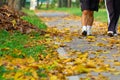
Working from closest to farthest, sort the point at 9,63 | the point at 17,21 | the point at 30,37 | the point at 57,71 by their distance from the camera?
the point at 57,71
the point at 9,63
the point at 30,37
the point at 17,21

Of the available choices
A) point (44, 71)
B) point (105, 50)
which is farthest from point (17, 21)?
point (44, 71)

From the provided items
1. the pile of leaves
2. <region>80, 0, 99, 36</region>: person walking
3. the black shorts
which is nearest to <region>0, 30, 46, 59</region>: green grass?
the pile of leaves

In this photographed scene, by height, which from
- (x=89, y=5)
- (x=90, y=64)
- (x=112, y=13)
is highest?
(x=89, y=5)

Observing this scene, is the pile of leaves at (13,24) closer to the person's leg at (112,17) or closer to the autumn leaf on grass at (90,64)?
the person's leg at (112,17)

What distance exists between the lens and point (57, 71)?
6965 mm

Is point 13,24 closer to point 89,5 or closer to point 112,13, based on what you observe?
point 89,5

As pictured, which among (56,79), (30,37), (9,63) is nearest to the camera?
(56,79)

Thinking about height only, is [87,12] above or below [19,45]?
above

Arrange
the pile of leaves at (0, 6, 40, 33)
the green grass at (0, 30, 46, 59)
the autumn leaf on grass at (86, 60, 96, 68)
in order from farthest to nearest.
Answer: the pile of leaves at (0, 6, 40, 33)
the green grass at (0, 30, 46, 59)
the autumn leaf on grass at (86, 60, 96, 68)

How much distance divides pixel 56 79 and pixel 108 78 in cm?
66

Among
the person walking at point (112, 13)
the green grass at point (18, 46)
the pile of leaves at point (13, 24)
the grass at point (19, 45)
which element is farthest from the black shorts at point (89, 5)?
the green grass at point (18, 46)

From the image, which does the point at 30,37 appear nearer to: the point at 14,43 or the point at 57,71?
the point at 14,43

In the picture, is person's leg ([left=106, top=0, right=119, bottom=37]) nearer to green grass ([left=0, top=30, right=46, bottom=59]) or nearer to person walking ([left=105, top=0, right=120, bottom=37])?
person walking ([left=105, top=0, right=120, bottom=37])

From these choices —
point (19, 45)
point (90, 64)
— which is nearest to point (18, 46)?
point (19, 45)
